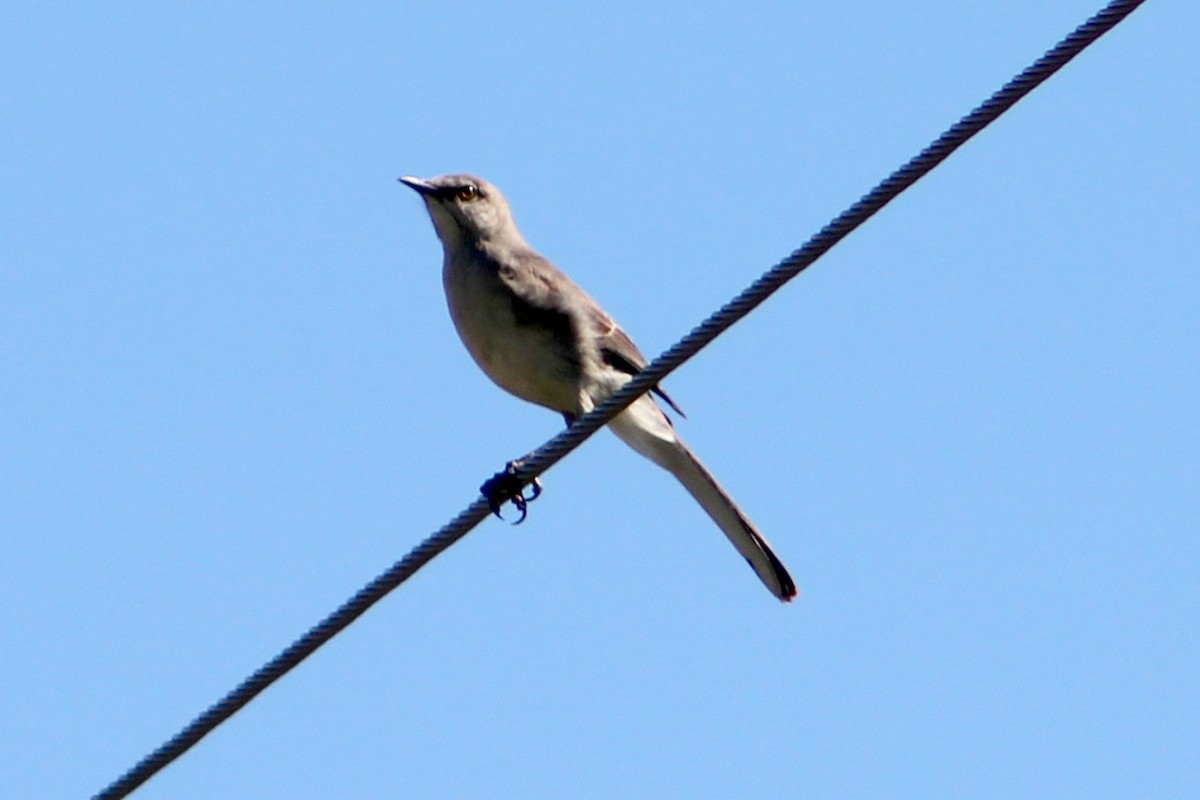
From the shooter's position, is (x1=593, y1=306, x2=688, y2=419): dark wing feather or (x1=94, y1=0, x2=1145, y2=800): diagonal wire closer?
(x1=94, y1=0, x2=1145, y2=800): diagonal wire

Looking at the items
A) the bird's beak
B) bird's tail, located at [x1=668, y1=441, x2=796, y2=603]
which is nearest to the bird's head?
the bird's beak

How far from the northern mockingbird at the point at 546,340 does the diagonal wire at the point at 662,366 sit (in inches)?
85.1

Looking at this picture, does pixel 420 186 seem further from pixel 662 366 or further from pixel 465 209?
pixel 662 366

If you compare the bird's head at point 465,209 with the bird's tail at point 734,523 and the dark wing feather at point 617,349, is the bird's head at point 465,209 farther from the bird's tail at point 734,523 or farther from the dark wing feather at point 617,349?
the bird's tail at point 734,523

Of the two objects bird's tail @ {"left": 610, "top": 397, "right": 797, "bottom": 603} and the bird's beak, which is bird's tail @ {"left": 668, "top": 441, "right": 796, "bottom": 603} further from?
the bird's beak

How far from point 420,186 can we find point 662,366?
12.2ft

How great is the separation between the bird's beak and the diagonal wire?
3.14 meters

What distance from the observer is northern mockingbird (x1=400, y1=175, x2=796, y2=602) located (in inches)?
311

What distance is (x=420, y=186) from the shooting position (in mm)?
8594

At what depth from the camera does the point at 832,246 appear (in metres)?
4.71

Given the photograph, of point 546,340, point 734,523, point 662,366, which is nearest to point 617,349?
point 546,340

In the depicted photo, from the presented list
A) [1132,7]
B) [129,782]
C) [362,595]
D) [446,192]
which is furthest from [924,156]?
[446,192]

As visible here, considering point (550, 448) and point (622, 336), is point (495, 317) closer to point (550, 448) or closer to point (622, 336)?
point (622, 336)

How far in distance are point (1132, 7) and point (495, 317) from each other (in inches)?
160
